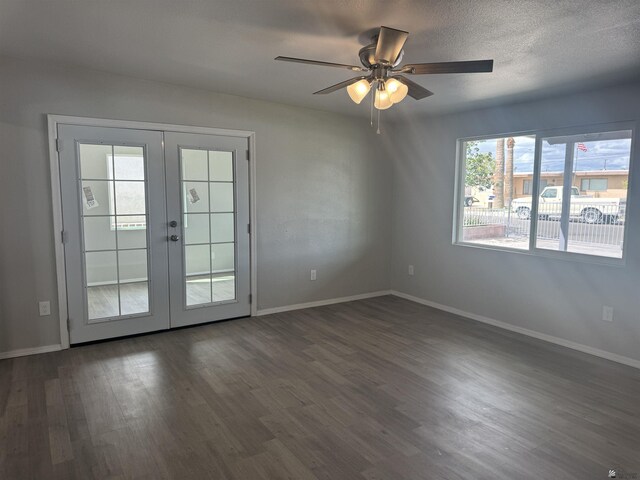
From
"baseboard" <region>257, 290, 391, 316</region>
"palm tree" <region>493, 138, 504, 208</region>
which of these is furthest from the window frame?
"baseboard" <region>257, 290, 391, 316</region>

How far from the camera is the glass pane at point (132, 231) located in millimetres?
3846

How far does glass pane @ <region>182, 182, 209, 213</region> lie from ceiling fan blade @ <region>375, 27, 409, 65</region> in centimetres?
247

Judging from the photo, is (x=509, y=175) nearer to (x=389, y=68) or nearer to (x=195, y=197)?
(x=389, y=68)

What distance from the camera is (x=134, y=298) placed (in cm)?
398

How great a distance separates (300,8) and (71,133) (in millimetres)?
2490

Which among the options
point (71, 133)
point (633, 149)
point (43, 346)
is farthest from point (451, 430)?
point (71, 133)

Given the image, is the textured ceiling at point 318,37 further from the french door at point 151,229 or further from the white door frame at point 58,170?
the french door at point 151,229

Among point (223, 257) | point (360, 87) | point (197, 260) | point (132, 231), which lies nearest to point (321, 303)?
point (223, 257)

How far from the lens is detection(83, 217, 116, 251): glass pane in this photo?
3.71 m

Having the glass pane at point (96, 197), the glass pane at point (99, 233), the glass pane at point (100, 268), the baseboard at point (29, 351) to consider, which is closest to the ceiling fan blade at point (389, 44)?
the glass pane at point (96, 197)

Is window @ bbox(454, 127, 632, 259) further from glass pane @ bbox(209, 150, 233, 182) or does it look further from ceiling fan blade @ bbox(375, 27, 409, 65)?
glass pane @ bbox(209, 150, 233, 182)

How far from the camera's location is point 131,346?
3771 mm

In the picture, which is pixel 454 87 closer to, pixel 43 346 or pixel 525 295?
pixel 525 295

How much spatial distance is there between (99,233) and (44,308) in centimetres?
79
